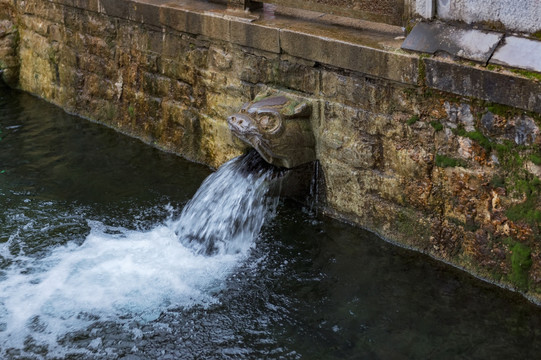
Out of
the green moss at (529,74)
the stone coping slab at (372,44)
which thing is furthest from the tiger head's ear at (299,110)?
the green moss at (529,74)

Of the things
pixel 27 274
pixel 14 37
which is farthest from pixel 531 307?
pixel 14 37

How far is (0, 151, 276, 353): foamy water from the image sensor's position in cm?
548

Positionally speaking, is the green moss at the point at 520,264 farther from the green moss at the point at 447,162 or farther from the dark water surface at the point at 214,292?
the green moss at the point at 447,162

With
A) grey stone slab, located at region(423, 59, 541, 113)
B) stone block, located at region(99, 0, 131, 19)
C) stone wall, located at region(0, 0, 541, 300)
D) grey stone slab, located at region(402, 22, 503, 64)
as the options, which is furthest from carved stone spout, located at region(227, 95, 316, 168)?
stone block, located at region(99, 0, 131, 19)

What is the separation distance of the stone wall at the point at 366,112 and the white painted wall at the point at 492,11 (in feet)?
1.33

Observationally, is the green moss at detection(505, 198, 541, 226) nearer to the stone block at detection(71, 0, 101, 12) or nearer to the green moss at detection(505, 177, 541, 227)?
the green moss at detection(505, 177, 541, 227)

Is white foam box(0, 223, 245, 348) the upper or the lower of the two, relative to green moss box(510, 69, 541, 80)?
lower

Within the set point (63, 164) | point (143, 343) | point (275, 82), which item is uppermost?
point (275, 82)

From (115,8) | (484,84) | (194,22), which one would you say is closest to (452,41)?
(484,84)

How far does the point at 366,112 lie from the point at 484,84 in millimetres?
1140

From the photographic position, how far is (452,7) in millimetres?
5750

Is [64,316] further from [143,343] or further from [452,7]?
[452,7]

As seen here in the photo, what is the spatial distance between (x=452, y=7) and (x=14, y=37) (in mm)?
6463

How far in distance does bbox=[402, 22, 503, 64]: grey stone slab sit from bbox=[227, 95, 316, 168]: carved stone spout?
1.18 meters
